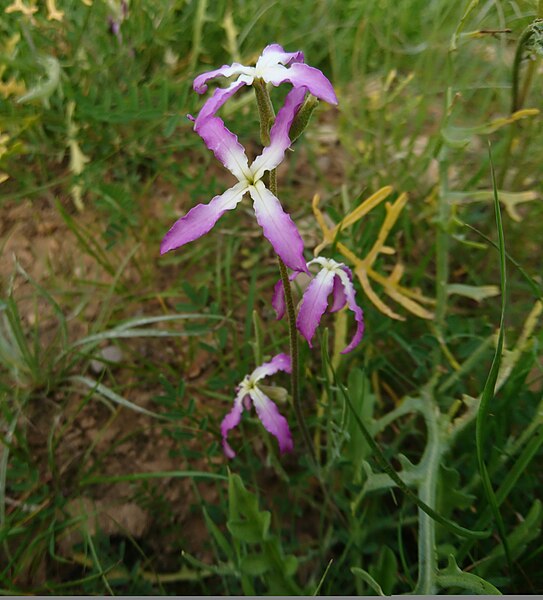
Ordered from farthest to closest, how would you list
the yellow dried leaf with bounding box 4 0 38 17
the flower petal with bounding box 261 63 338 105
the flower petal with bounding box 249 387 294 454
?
the yellow dried leaf with bounding box 4 0 38 17 < the flower petal with bounding box 249 387 294 454 < the flower petal with bounding box 261 63 338 105

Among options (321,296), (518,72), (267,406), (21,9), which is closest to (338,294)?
(321,296)

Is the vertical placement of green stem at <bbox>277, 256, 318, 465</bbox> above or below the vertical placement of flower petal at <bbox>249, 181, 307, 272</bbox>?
below

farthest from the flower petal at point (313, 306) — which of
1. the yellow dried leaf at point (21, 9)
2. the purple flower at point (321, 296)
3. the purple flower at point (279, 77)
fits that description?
the yellow dried leaf at point (21, 9)

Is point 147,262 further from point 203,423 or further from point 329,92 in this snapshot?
point 329,92

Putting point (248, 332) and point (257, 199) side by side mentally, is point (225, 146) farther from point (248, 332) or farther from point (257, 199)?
point (248, 332)

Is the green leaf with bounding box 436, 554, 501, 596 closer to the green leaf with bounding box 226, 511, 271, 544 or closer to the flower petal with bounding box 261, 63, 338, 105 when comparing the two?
the green leaf with bounding box 226, 511, 271, 544

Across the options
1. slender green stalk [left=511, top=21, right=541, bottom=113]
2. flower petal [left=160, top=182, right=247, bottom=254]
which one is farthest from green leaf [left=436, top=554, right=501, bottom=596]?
slender green stalk [left=511, top=21, right=541, bottom=113]

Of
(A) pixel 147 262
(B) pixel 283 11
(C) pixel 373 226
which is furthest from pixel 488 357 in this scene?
(B) pixel 283 11
